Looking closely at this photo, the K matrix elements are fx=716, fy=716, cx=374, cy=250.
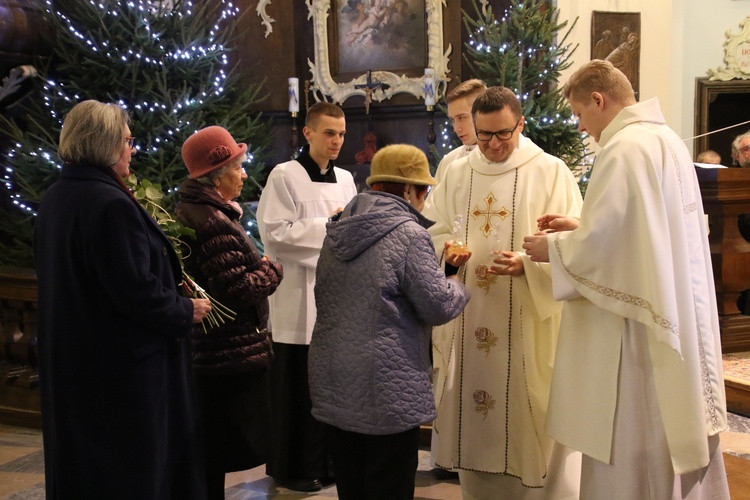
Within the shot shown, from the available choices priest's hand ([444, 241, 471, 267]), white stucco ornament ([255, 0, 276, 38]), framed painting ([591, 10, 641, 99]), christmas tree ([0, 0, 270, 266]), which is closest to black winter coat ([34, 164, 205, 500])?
priest's hand ([444, 241, 471, 267])

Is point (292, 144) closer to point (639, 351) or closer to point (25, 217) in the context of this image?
point (25, 217)

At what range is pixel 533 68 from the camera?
208 inches

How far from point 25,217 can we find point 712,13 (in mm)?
8466

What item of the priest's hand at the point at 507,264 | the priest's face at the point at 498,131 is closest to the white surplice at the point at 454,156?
the priest's face at the point at 498,131

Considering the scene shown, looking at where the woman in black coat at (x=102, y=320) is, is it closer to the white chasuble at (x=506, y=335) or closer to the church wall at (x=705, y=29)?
the white chasuble at (x=506, y=335)

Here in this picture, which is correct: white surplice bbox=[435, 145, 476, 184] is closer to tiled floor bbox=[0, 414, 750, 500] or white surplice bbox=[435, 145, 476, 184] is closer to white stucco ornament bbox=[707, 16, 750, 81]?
tiled floor bbox=[0, 414, 750, 500]

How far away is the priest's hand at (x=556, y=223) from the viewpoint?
2.79m

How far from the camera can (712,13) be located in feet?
30.3

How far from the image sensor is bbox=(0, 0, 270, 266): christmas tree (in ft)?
19.8

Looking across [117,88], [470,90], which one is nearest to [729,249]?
[470,90]

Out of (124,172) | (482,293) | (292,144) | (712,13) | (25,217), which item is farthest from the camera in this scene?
(712,13)

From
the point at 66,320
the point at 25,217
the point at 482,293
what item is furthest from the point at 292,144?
the point at 66,320

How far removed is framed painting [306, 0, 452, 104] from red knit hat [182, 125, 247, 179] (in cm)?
470

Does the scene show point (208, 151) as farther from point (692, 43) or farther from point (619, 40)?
point (692, 43)
